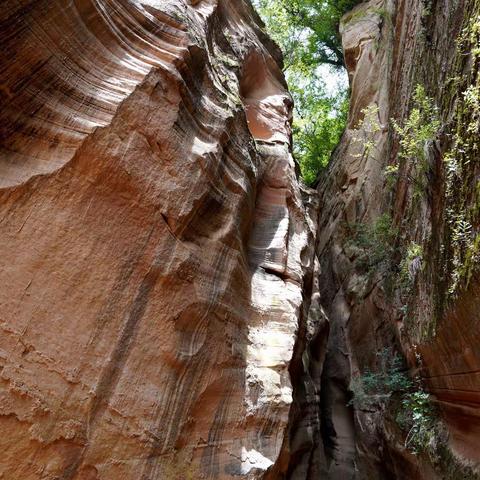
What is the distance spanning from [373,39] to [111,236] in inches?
541

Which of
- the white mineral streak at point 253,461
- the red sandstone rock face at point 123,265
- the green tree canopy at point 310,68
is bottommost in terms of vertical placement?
the white mineral streak at point 253,461

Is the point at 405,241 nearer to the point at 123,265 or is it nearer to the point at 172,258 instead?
the point at 172,258

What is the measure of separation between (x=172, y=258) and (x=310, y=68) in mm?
17534

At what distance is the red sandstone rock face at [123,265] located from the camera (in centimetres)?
413

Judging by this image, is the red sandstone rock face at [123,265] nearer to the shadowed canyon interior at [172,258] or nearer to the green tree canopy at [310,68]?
the shadowed canyon interior at [172,258]

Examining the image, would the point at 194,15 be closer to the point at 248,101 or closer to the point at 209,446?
the point at 248,101

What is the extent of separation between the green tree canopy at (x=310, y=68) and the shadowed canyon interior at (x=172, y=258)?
11239 mm

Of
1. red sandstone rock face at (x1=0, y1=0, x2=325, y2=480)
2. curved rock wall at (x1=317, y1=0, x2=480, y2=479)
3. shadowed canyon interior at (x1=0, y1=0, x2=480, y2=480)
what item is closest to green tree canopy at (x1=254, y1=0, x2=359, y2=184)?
curved rock wall at (x1=317, y1=0, x2=480, y2=479)

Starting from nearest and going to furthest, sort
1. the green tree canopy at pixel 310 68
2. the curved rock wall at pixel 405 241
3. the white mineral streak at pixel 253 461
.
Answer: the white mineral streak at pixel 253 461
the curved rock wall at pixel 405 241
the green tree canopy at pixel 310 68

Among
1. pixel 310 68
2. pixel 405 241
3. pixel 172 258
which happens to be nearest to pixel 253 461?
pixel 172 258

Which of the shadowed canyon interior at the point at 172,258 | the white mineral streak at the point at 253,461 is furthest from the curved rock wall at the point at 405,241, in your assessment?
the white mineral streak at the point at 253,461

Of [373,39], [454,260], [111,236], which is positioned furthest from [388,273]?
[373,39]

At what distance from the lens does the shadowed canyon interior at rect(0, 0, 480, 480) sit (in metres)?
4.21

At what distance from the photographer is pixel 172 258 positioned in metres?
5.10
